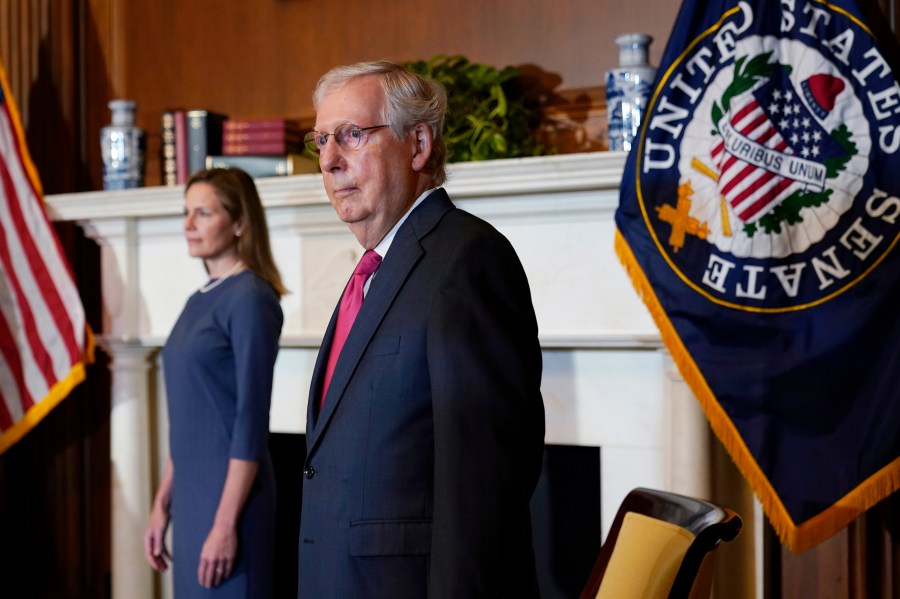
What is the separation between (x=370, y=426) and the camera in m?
1.46

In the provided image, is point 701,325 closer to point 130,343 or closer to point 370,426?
point 370,426

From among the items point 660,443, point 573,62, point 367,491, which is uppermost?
point 573,62

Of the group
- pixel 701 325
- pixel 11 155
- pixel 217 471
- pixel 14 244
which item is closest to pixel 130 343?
pixel 14 244

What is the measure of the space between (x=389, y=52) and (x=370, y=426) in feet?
8.28

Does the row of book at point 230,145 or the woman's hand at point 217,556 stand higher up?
the row of book at point 230,145

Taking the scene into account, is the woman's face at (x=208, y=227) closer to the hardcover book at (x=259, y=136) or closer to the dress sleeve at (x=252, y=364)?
the dress sleeve at (x=252, y=364)

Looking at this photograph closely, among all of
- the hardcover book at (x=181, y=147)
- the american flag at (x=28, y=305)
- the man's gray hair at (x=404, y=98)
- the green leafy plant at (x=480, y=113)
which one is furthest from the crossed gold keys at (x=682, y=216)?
the american flag at (x=28, y=305)

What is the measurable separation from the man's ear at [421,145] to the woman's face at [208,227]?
52.6 inches

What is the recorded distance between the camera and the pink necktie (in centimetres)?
163

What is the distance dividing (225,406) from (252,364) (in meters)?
0.16

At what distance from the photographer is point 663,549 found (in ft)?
5.35

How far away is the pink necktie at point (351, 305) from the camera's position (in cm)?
163

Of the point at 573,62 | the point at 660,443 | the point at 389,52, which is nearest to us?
the point at 660,443

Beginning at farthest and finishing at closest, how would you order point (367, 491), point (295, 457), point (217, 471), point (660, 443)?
point (295, 457)
point (660, 443)
point (217, 471)
point (367, 491)
